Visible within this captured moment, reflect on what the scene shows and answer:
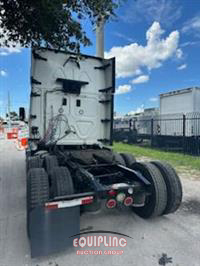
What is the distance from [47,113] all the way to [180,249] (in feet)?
12.7

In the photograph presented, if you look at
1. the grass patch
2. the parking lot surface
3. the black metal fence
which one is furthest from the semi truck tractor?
the black metal fence

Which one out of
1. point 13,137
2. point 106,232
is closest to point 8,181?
point 106,232

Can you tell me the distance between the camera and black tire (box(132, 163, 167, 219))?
283 centimetres

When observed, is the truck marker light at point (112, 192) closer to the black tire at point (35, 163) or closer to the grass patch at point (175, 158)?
the black tire at point (35, 163)

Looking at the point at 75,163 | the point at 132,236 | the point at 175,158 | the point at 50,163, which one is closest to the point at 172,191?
the point at 132,236

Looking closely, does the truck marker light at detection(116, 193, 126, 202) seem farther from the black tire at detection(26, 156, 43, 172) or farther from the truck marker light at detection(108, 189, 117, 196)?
the black tire at detection(26, 156, 43, 172)

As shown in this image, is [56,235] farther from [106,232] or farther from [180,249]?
[180,249]

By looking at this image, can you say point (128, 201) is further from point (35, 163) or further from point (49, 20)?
point (49, 20)

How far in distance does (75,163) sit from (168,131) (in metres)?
10.4

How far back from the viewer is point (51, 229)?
215 cm

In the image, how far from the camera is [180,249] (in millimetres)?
2398

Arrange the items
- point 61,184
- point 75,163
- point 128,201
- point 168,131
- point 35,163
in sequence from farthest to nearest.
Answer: point 168,131
point 35,163
point 75,163
point 128,201
point 61,184

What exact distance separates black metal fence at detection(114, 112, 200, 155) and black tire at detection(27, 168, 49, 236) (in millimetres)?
9708

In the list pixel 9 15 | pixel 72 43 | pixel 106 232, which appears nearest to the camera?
pixel 106 232
